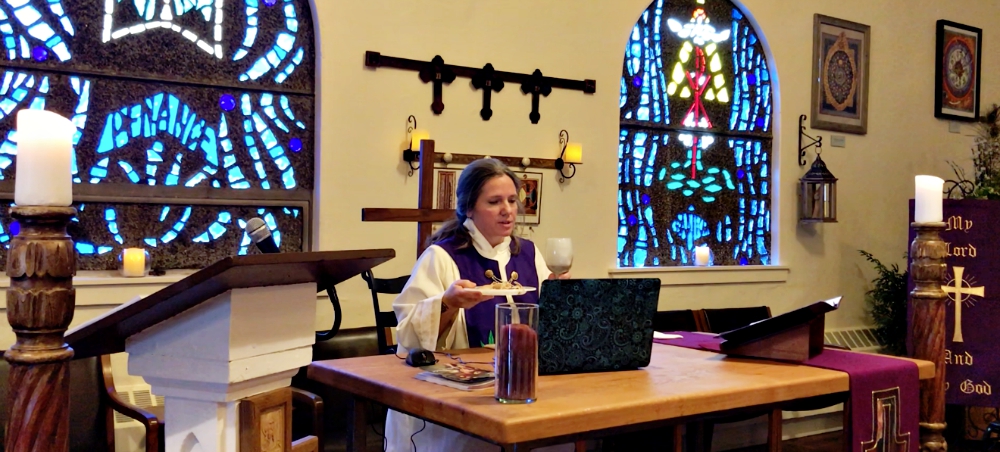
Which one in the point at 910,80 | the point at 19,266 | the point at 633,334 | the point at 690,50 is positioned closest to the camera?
the point at 19,266

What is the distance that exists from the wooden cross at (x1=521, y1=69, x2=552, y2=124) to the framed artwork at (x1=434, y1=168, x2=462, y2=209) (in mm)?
579

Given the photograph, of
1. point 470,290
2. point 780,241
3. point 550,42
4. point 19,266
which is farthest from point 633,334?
point 780,241

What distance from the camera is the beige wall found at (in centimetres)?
421

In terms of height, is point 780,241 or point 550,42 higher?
point 550,42

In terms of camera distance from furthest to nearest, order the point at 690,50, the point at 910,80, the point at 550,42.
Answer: the point at 910,80
the point at 690,50
the point at 550,42

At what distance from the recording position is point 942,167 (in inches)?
257

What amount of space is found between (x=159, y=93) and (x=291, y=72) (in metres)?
0.61

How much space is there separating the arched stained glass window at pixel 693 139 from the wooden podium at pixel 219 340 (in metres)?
3.77

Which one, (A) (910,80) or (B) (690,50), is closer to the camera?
(B) (690,50)

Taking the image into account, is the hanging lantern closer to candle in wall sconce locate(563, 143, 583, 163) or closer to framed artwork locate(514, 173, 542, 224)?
candle in wall sconce locate(563, 143, 583, 163)

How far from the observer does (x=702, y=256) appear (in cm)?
547

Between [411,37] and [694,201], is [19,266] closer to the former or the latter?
[411,37]

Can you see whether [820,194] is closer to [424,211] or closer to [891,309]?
[891,309]

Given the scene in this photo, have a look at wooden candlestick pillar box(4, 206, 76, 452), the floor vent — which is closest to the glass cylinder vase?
wooden candlestick pillar box(4, 206, 76, 452)
